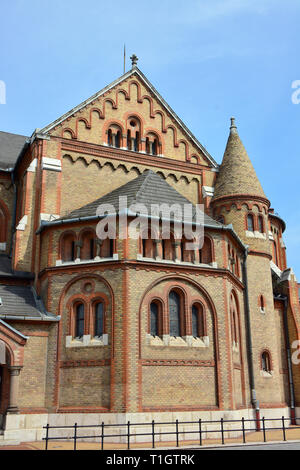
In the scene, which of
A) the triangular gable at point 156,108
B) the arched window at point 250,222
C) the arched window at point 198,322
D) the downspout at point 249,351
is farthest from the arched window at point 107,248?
the arched window at point 250,222

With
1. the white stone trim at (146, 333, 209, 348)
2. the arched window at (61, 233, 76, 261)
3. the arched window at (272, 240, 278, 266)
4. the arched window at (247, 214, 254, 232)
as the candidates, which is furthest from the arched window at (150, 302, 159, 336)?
the arched window at (272, 240, 278, 266)

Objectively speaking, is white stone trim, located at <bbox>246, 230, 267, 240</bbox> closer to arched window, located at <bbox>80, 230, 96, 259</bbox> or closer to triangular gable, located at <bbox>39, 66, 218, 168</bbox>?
triangular gable, located at <bbox>39, 66, 218, 168</bbox>

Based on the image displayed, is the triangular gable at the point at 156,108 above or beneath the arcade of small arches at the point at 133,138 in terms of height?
above

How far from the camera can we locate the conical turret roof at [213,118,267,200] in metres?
28.8

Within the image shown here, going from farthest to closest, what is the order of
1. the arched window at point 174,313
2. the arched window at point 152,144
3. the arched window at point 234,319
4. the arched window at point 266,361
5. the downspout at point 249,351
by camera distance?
1. the arched window at point 152,144
2. the arched window at point 266,361
3. the downspout at point 249,351
4. the arched window at point 234,319
5. the arched window at point 174,313

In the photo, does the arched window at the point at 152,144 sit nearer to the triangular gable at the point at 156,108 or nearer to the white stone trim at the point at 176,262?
the triangular gable at the point at 156,108

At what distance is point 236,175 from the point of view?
95.8ft

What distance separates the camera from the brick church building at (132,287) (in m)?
20.8

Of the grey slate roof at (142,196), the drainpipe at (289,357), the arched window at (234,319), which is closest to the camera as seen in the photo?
the grey slate roof at (142,196)

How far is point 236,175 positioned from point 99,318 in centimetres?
1266

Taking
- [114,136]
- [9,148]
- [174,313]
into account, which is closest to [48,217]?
[114,136]

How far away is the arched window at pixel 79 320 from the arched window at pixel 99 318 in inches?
25.8

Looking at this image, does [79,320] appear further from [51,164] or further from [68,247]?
[51,164]
